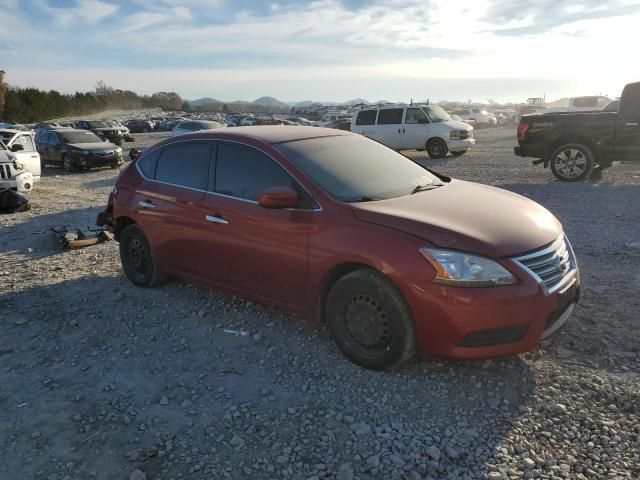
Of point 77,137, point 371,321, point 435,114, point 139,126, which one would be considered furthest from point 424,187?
point 139,126

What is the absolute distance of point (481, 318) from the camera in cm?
329

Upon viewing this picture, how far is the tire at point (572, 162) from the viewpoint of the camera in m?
11.3

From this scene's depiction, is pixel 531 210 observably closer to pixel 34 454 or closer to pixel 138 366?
pixel 138 366

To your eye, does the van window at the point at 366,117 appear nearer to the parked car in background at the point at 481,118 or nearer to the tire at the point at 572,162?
the tire at the point at 572,162

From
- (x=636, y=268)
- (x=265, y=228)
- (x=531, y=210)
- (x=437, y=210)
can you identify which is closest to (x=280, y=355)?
(x=265, y=228)

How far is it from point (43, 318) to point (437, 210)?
377cm

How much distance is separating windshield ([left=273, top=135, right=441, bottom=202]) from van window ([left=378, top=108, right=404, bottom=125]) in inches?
579

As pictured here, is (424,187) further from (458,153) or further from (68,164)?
(68,164)

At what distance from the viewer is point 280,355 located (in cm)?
411

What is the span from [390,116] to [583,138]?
8.94m

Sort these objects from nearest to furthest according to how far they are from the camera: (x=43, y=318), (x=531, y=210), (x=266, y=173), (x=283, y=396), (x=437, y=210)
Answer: (x=283, y=396), (x=437, y=210), (x=531, y=210), (x=266, y=173), (x=43, y=318)

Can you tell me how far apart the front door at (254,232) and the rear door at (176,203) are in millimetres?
178

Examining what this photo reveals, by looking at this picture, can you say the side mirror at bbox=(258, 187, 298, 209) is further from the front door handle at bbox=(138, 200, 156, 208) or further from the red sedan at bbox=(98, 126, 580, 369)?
the front door handle at bbox=(138, 200, 156, 208)

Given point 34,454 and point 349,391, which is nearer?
point 34,454
